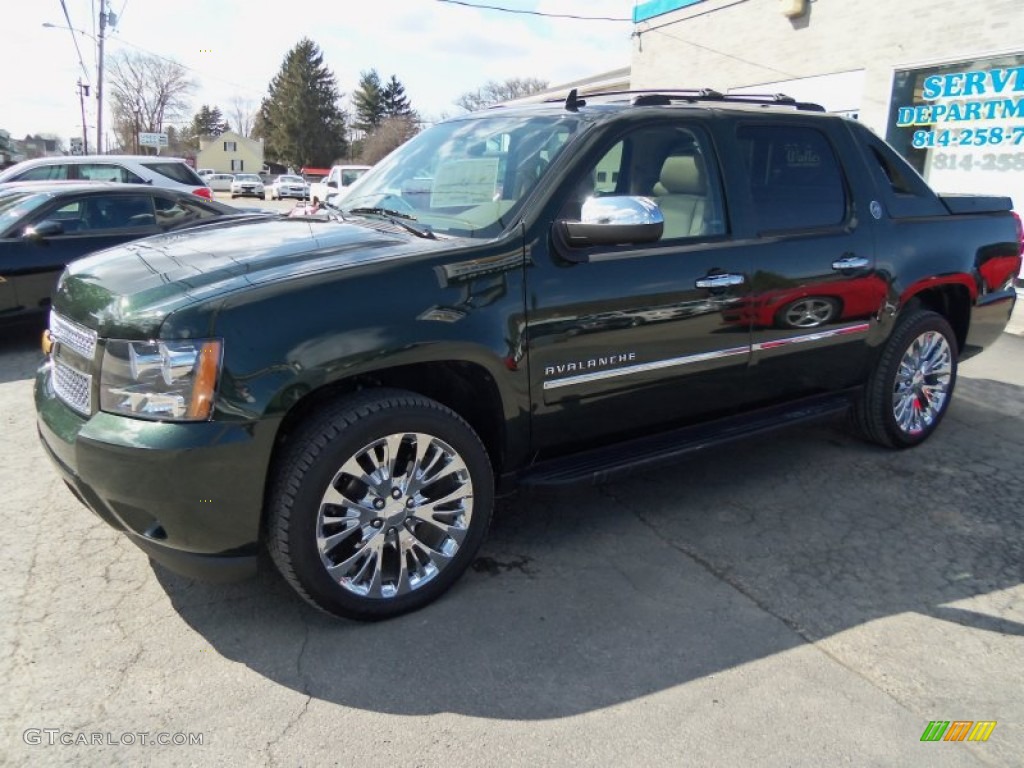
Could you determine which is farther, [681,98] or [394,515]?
[681,98]

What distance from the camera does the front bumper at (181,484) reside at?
247 cm

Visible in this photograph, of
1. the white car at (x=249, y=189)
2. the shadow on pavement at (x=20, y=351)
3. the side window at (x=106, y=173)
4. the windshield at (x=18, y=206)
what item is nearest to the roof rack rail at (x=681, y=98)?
the shadow on pavement at (x=20, y=351)

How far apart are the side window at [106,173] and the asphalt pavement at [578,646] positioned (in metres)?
9.85

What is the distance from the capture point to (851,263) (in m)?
4.08

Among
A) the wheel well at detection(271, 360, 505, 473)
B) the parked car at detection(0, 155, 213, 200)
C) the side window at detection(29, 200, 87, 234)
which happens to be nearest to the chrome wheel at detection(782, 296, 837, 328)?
the wheel well at detection(271, 360, 505, 473)

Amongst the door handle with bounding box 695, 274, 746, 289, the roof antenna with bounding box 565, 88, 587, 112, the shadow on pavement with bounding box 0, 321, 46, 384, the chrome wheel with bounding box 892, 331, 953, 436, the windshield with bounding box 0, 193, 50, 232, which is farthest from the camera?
the windshield with bounding box 0, 193, 50, 232

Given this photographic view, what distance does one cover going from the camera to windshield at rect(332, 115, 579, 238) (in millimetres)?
3256

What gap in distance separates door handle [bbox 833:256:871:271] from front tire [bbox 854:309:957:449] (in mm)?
575

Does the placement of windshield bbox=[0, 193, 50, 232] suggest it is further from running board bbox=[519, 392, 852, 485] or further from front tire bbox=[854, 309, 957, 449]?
front tire bbox=[854, 309, 957, 449]

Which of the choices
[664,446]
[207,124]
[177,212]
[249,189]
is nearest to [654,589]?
[664,446]

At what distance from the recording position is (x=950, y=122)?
426 inches

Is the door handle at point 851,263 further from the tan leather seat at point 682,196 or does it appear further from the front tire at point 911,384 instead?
the tan leather seat at point 682,196

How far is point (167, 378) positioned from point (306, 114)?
269 ft

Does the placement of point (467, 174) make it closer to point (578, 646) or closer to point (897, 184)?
point (578, 646)
